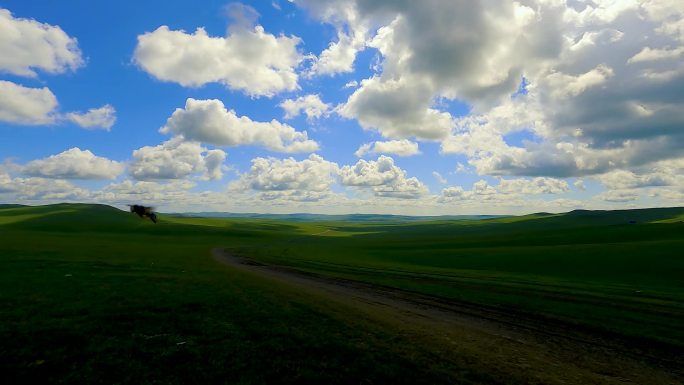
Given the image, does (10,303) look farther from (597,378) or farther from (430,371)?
(597,378)

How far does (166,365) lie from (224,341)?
9.88 feet

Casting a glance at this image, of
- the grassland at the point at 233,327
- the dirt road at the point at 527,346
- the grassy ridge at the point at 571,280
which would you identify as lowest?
the grassy ridge at the point at 571,280

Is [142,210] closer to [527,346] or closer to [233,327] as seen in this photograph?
[233,327]

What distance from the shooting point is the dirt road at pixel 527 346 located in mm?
15266

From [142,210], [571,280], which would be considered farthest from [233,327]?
[571,280]

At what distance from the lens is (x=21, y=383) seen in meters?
11.9

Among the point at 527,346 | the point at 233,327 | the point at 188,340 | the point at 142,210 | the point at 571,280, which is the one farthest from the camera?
the point at 571,280

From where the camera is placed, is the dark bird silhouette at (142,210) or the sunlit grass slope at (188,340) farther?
the dark bird silhouette at (142,210)

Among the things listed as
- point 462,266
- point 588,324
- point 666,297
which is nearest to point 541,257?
point 462,266

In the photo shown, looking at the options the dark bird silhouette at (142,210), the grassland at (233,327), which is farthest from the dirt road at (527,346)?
the dark bird silhouette at (142,210)

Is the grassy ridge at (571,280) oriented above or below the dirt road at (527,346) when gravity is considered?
below

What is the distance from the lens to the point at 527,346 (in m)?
18.9

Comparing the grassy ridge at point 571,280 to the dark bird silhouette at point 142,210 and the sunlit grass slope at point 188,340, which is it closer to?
the sunlit grass slope at point 188,340

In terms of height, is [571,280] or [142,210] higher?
[142,210]
